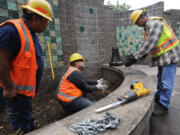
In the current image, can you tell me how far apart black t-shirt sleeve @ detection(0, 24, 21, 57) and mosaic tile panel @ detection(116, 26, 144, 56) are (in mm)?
5214

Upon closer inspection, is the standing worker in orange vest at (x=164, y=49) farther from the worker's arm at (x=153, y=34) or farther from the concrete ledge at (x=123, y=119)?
the concrete ledge at (x=123, y=119)

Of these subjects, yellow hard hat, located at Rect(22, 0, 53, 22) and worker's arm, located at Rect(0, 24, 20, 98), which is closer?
worker's arm, located at Rect(0, 24, 20, 98)

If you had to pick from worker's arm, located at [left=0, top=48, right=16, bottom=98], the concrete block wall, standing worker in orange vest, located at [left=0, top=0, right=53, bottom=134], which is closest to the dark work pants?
standing worker in orange vest, located at [left=0, top=0, right=53, bottom=134]

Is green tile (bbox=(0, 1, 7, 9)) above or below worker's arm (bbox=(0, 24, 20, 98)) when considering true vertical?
above

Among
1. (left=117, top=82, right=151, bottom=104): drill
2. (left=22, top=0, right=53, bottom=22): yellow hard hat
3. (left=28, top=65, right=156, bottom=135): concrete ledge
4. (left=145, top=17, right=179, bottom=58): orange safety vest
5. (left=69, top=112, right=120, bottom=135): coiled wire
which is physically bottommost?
(left=28, top=65, right=156, bottom=135): concrete ledge

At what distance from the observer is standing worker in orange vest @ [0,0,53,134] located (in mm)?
1099

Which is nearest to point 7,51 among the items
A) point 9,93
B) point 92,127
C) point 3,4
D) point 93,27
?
point 9,93

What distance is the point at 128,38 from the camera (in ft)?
18.7

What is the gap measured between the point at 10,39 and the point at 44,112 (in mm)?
2095

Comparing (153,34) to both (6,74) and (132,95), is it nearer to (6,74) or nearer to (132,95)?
(132,95)

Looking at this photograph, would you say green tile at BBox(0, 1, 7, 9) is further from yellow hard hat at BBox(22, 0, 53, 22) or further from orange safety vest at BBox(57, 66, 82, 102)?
orange safety vest at BBox(57, 66, 82, 102)

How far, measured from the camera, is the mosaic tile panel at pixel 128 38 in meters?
5.46

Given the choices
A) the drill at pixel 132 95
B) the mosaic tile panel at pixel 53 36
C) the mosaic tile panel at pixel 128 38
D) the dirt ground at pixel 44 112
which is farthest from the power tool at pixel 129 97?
the mosaic tile panel at pixel 128 38

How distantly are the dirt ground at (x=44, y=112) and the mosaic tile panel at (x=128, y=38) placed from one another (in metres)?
3.05
